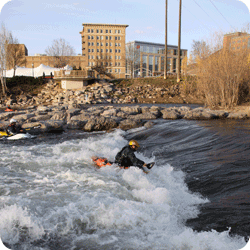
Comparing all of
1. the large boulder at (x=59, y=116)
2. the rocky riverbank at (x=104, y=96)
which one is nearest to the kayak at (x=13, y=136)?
the large boulder at (x=59, y=116)

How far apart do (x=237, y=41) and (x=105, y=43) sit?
62.6 metres

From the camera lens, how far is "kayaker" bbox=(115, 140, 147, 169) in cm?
684

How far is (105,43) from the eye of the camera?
73.2 m

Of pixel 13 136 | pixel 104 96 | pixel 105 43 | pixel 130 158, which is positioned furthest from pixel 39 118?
pixel 105 43

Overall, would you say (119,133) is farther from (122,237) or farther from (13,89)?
(13,89)

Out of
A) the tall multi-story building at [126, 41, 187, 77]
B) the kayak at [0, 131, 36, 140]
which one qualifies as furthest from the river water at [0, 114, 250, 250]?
the tall multi-story building at [126, 41, 187, 77]

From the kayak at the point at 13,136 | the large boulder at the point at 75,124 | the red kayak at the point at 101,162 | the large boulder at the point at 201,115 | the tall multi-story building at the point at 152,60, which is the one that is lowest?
the red kayak at the point at 101,162

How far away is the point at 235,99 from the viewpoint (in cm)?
1650

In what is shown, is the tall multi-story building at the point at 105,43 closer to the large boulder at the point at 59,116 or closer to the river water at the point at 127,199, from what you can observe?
the large boulder at the point at 59,116

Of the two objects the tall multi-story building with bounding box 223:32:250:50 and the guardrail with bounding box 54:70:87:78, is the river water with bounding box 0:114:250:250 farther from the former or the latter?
the guardrail with bounding box 54:70:87:78

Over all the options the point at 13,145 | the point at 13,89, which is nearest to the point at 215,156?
the point at 13,145

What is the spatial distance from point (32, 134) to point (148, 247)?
11.1m

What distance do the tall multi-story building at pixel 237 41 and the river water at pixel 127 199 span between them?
8074 mm

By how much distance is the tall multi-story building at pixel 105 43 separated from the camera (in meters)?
71.9
